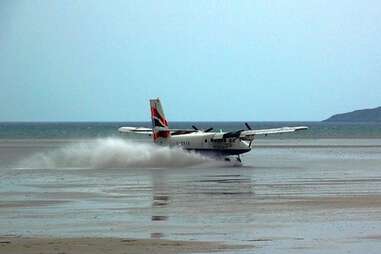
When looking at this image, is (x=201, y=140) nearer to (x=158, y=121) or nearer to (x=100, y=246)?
(x=158, y=121)

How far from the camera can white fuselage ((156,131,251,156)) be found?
51.0m

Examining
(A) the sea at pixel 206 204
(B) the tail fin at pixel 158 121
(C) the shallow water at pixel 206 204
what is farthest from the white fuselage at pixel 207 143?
(C) the shallow water at pixel 206 204

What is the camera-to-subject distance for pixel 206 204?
26.3 meters

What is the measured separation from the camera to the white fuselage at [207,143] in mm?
51000

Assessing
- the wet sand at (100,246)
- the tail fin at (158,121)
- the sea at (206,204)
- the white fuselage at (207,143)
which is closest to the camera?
the wet sand at (100,246)

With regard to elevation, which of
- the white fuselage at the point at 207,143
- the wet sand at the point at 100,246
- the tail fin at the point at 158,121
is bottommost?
the wet sand at the point at 100,246

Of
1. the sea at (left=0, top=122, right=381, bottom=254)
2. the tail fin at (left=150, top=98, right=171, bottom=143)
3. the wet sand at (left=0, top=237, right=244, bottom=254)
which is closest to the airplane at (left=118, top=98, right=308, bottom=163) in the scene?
the tail fin at (left=150, top=98, right=171, bottom=143)

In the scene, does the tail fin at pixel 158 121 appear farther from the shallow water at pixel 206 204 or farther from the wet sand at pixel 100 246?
the wet sand at pixel 100 246

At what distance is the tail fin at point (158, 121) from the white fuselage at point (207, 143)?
33 cm

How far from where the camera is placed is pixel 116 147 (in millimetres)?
52938

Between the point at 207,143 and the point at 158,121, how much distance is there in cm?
291

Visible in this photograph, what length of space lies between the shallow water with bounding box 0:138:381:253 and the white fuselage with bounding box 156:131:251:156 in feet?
11.3

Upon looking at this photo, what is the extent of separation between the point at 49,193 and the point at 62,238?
11.8 meters

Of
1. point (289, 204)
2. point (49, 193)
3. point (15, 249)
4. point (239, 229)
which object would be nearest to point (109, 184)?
point (49, 193)
